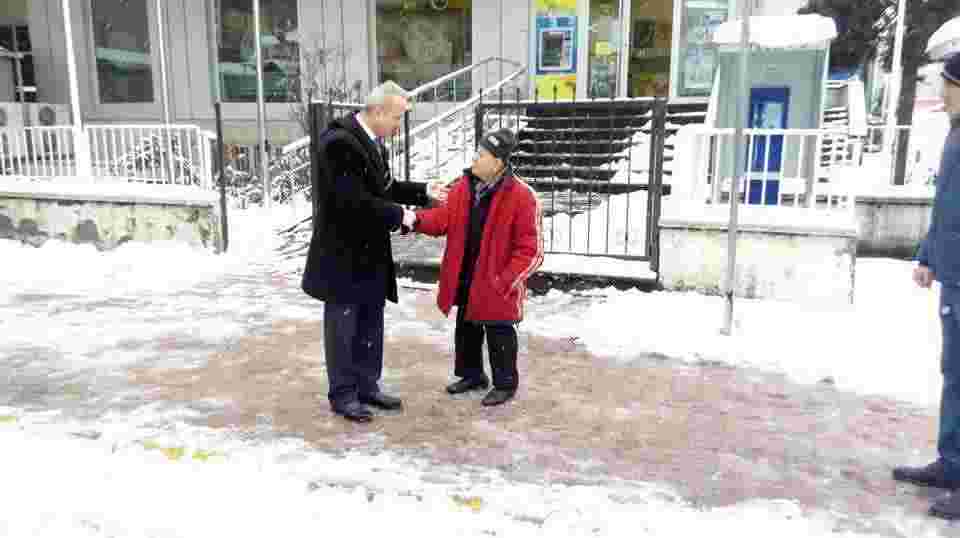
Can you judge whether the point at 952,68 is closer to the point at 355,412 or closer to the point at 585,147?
the point at 355,412

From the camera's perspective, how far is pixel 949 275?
10.5 ft

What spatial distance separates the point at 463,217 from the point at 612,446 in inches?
61.7

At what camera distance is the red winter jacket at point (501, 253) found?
4.18m

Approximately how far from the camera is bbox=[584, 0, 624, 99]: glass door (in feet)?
48.2

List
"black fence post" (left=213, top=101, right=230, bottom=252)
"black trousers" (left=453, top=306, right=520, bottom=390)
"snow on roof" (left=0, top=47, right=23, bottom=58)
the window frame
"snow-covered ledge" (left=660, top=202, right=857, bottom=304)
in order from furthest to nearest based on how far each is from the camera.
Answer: the window frame
"snow on roof" (left=0, top=47, right=23, bottom=58)
"black fence post" (left=213, top=101, right=230, bottom=252)
"snow-covered ledge" (left=660, top=202, right=857, bottom=304)
"black trousers" (left=453, top=306, right=520, bottom=390)

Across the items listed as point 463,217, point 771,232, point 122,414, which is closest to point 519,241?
point 463,217

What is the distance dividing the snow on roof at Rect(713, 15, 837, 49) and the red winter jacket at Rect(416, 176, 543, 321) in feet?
15.8

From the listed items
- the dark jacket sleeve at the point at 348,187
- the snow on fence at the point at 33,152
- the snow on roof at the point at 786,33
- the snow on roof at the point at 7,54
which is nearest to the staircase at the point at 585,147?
the snow on roof at the point at 786,33

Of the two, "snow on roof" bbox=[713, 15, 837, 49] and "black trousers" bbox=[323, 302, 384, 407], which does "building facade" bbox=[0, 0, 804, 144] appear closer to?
"snow on roof" bbox=[713, 15, 837, 49]

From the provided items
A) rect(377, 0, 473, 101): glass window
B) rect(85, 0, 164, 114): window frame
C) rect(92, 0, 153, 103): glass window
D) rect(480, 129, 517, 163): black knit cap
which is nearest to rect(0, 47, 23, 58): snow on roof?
rect(85, 0, 164, 114): window frame

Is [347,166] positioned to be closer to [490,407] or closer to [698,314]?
[490,407]

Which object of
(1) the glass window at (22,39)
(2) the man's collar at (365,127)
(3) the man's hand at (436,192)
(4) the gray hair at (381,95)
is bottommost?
(3) the man's hand at (436,192)

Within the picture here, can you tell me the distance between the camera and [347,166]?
12.6ft

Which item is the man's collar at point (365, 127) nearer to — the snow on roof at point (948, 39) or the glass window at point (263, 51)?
the snow on roof at point (948, 39)
